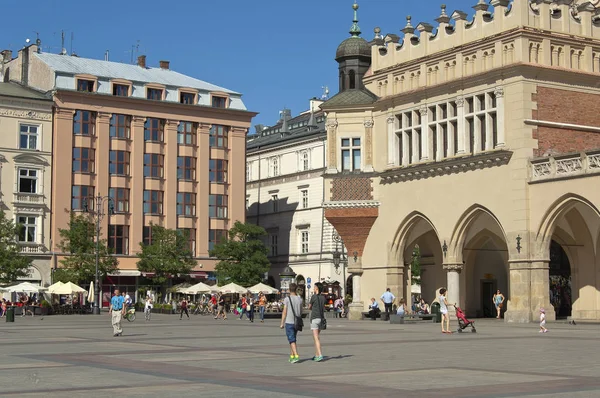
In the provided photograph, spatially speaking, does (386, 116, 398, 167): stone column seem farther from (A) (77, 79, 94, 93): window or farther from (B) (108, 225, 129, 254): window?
(A) (77, 79, 94, 93): window

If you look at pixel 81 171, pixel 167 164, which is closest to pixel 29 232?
pixel 81 171

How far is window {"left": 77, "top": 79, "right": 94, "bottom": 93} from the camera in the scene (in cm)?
8375

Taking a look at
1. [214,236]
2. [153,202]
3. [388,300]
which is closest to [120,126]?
[153,202]

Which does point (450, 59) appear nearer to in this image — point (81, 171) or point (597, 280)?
point (597, 280)

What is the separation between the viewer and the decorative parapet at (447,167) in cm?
4588

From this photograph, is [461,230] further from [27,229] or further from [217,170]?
[217,170]

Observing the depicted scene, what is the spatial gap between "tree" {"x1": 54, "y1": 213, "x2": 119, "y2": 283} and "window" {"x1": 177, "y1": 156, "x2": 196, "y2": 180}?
10.6m

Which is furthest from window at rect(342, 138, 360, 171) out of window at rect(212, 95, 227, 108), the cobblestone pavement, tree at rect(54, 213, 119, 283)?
window at rect(212, 95, 227, 108)

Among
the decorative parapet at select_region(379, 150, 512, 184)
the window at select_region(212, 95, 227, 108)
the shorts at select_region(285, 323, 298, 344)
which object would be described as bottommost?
the shorts at select_region(285, 323, 298, 344)

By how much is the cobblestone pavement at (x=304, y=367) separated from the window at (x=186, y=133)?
56.3 m

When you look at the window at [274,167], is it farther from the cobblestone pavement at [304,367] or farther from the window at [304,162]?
the cobblestone pavement at [304,367]

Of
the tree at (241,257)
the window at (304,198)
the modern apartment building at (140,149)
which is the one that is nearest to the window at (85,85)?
the modern apartment building at (140,149)

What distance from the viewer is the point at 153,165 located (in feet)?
282

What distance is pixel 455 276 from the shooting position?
4869 cm
